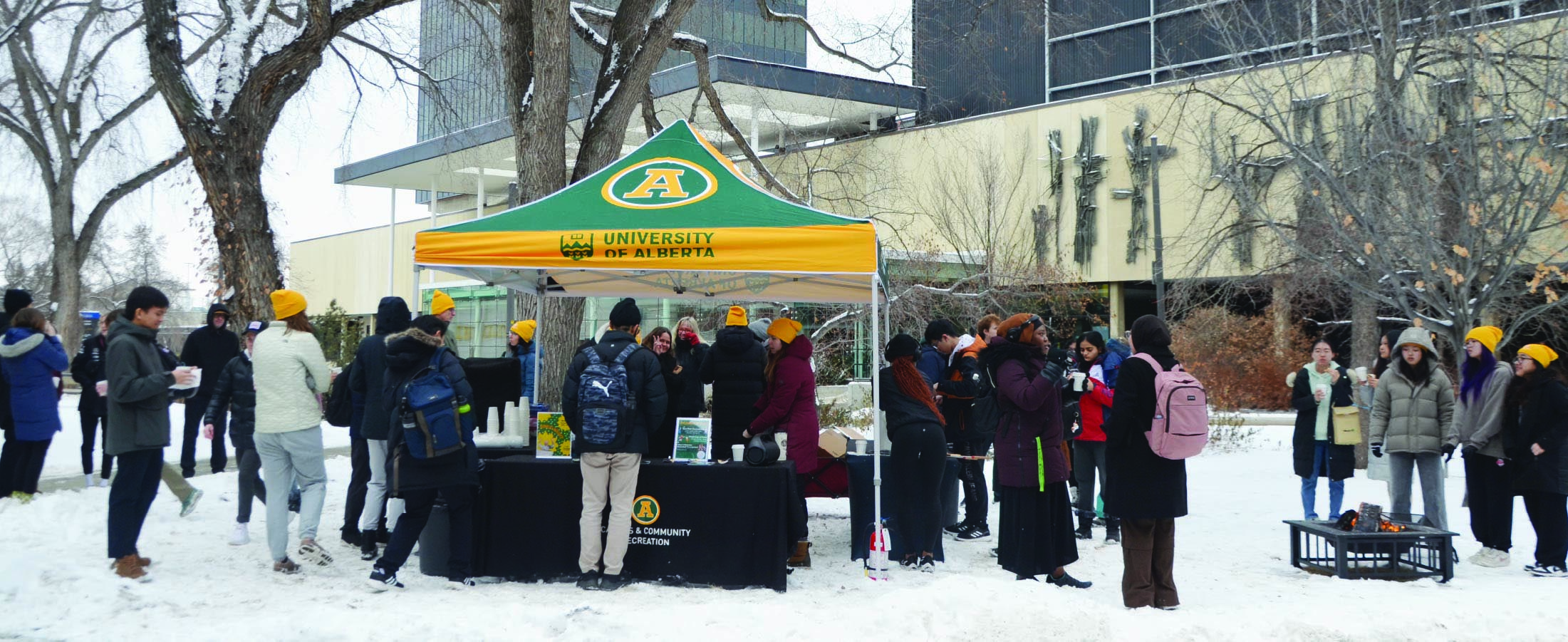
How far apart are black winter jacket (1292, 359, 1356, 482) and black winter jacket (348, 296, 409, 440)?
21.5 ft

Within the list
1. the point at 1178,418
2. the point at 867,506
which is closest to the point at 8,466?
the point at 867,506

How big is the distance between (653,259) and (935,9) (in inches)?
370

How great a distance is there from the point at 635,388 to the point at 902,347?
1.82 meters

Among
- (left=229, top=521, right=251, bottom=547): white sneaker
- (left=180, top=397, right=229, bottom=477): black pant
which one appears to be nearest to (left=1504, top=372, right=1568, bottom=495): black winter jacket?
(left=229, top=521, right=251, bottom=547): white sneaker

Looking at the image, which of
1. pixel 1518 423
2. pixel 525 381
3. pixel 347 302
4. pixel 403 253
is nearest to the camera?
pixel 1518 423

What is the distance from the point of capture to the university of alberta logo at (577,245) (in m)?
6.70

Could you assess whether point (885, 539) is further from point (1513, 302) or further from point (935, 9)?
point (1513, 302)

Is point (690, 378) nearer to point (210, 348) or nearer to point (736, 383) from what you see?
point (736, 383)

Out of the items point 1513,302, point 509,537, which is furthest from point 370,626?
point 1513,302

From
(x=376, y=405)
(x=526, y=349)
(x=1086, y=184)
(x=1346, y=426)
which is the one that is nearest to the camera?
(x=376, y=405)

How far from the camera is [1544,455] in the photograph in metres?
6.87

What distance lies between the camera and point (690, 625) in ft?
17.8

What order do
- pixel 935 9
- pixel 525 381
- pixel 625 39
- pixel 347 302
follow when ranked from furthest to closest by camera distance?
1. pixel 347 302
2. pixel 935 9
3. pixel 625 39
4. pixel 525 381

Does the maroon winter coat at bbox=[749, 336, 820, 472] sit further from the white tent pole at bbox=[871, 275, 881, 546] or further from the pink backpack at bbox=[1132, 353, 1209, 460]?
the pink backpack at bbox=[1132, 353, 1209, 460]
